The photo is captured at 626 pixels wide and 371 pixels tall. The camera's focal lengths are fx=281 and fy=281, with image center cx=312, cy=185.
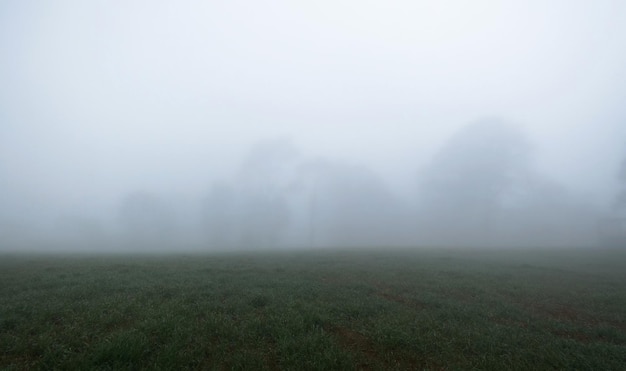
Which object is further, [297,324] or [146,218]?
[146,218]

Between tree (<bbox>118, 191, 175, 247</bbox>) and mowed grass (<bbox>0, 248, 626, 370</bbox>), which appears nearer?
mowed grass (<bbox>0, 248, 626, 370</bbox>)

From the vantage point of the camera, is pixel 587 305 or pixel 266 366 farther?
pixel 587 305

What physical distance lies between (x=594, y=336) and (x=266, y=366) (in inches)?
477

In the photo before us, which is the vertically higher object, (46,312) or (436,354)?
(46,312)

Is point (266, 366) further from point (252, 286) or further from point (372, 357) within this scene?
point (252, 286)

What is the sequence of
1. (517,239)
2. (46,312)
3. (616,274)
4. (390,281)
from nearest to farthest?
(46,312), (390,281), (616,274), (517,239)

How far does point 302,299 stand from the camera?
1300 centimetres

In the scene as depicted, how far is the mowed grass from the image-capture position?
761cm

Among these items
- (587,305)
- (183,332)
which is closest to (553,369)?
(587,305)

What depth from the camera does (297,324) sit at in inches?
381

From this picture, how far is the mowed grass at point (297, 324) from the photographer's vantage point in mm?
7605

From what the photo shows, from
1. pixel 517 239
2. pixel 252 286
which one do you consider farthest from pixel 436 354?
pixel 517 239

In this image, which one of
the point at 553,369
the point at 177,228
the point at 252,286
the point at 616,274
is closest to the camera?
the point at 553,369

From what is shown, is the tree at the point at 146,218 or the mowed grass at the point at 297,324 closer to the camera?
the mowed grass at the point at 297,324
